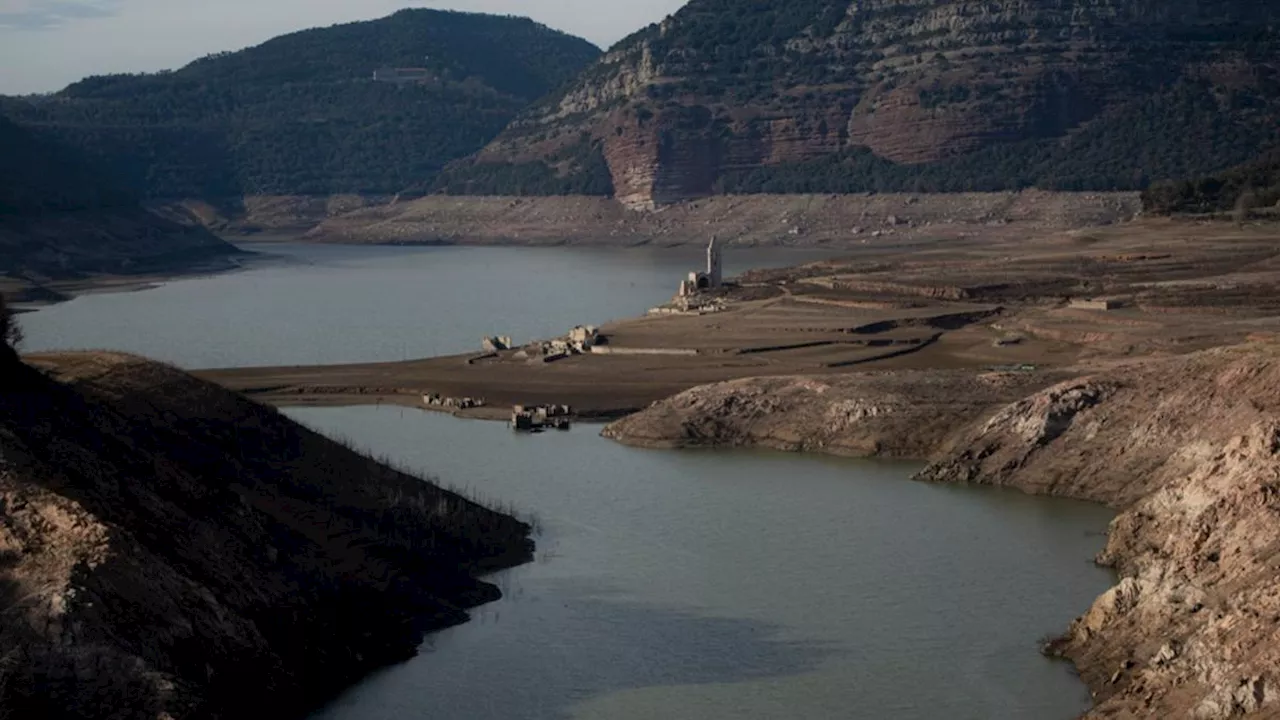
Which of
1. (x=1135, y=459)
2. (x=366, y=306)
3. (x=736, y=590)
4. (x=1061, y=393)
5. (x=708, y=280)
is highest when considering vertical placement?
(x=1061, y=393)

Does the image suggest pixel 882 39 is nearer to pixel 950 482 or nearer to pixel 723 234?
pixel 723 234

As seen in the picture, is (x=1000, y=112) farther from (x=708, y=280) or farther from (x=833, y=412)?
(x=833, y=412)

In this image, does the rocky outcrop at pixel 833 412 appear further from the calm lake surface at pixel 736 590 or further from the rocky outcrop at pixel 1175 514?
the rocky outcrop at pixel 1175 514

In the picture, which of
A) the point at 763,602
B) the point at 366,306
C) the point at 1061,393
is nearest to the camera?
the point at 763,602

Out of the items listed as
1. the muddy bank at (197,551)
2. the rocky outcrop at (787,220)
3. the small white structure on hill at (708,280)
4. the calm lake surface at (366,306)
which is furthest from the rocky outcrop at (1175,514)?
the rocky outcrop at (787,220)

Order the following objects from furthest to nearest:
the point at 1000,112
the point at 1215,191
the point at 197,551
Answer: the point at 1000,112, the point at 1215,191, the point at 197,551

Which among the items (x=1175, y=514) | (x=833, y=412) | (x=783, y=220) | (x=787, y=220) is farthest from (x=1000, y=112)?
(x=1175, y=514)
